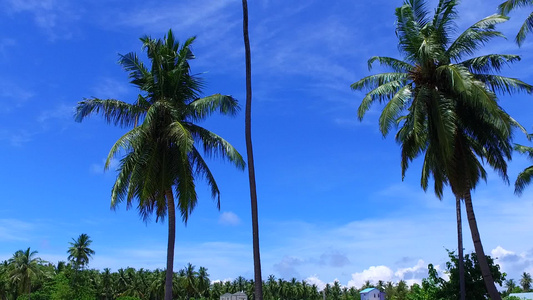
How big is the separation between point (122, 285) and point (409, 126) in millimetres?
81805

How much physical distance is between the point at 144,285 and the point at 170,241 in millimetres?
79691

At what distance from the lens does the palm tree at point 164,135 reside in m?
18.5

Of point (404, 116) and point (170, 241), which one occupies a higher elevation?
point (404, 116)

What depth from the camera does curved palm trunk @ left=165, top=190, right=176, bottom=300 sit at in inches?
708

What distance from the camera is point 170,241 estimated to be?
1838 cm

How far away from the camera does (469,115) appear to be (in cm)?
2000

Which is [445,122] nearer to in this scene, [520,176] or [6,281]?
[520,176]

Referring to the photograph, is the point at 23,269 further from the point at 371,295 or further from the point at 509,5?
the point at 509,5

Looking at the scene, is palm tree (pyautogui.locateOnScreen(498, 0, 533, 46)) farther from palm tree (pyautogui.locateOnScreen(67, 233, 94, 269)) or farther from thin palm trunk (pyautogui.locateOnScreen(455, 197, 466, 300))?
palm tree (pyautogui.locateOnScreen(67, 233, 94, 269))

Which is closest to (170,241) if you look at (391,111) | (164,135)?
(164,135)

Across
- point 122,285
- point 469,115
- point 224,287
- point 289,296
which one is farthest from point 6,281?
point 469,115

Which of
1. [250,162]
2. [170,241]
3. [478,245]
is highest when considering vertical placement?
[250,162]

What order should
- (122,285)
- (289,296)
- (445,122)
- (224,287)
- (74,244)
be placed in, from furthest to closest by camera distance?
1. (289,296)
2. (224,287)
3. (122,285)
4. (74,244)
5. (445,122)

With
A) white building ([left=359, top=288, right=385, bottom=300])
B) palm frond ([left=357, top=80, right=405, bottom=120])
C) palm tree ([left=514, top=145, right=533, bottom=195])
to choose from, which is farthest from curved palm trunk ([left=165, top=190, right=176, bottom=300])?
white building ([left=359, top=288, right=385, bottom=300])
